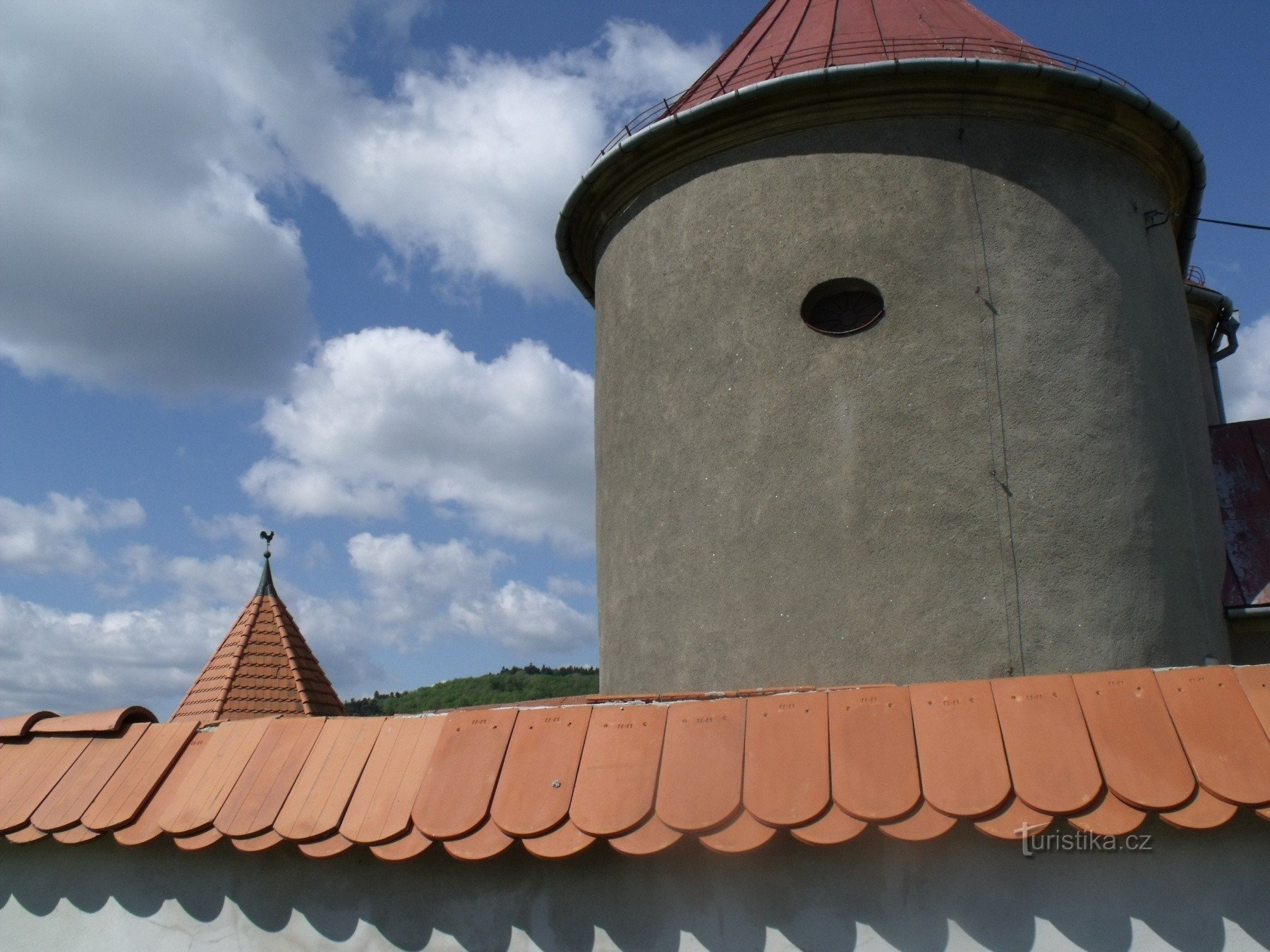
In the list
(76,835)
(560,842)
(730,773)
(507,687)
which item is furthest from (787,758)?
(507,687)

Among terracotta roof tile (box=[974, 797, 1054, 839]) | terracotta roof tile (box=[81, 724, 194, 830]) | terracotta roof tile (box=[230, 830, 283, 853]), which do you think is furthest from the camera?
terracotta roof tile (box=[81, 724, 194, 830])

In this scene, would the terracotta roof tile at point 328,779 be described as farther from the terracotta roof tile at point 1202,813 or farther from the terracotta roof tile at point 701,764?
the terracotta roof tile at point 1202,813

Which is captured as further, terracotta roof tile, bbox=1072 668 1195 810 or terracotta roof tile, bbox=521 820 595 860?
terracotta roof tile, bbox=521 820 595 860

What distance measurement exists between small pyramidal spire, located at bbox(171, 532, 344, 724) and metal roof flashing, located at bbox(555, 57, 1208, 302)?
16.4 feet

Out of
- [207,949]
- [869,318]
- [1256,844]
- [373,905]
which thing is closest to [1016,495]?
[869,318]

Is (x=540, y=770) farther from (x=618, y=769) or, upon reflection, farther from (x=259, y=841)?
(x=259, y=841)

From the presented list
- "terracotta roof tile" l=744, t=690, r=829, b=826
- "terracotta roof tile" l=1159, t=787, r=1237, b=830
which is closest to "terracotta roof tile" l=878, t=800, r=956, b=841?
"terracotta roof tile" l=744, t=690, r=829, b=826

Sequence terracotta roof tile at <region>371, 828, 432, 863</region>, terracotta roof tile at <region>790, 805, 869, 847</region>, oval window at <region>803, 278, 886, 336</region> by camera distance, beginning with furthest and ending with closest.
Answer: oval window at <region>803, 278, 886, 336</region>, terracotta roof tile at <region>371, 828, 432, 863</region>, terracotta roof tile at <region>790, 805, 869, 847</region>

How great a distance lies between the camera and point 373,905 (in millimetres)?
4629

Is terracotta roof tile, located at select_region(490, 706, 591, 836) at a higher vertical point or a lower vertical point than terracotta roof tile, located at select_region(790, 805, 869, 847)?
higher

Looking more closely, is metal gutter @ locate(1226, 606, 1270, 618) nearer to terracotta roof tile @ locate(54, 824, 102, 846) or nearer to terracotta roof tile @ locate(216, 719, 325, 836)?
terracotta roof tile @ locate(216, 719, 325, 836)

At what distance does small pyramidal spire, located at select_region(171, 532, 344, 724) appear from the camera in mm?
9422

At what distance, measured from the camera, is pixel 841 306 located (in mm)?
8312

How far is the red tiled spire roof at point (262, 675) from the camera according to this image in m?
9.42
